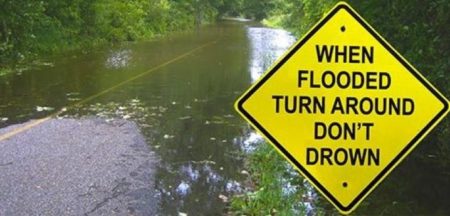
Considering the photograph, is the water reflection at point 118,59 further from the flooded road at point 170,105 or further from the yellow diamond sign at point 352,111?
the yellow diamond sign at point 352,111

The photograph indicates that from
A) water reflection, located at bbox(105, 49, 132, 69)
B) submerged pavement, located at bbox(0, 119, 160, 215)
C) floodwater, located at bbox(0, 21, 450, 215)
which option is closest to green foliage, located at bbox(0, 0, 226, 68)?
floodwater, located at bbox(0, 21, 450, 215)

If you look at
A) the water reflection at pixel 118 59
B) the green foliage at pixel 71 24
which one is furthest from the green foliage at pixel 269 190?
the green foliage at pixel 71 24

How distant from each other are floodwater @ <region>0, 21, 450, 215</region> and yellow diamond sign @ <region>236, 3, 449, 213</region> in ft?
8.91

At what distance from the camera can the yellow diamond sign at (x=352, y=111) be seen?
10.7 feet

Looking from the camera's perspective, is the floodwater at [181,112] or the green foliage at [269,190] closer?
the green foliage at [269,190]

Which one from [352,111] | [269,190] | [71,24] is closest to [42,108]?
[269,190]

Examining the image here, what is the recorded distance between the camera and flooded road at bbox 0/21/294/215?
22.4 ft

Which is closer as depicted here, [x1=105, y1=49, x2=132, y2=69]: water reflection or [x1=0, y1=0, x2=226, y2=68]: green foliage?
[x1=105, y1=49, x2=132, y2=69]: water reflection

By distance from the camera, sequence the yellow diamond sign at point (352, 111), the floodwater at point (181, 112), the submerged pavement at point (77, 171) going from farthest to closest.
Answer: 1. the floodwater at point (181, 112)
2. the submerged pavement at point (77, 171)
3. the yellow diamond sign at point (352, 111)

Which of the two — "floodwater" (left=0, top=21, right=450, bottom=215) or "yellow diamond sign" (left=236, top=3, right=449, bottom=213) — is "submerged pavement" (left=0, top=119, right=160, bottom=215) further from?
"yellow diamond sign" (left=236, top=3, right=449, bottom=213)

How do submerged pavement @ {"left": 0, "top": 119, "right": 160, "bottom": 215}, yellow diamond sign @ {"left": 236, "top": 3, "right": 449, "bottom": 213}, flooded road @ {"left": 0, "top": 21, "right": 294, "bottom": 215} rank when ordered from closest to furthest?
yellow diamond sign @ {"left": 236, "top": 3, "right": 449, "bottom": 213} → submerged pavement @ {"left": 0, "top": 119, "right": 160, "bottom": 215} → flooded road @ {"left": 0, "top": 21, "right": 294, "bottom": 215}

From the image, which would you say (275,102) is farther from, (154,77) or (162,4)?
(162,4)

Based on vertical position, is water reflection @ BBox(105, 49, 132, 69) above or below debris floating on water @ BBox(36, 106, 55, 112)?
below

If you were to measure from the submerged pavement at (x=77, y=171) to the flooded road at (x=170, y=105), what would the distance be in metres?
0.25
